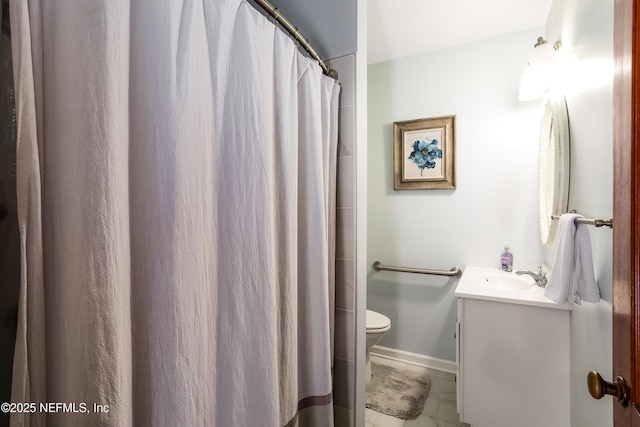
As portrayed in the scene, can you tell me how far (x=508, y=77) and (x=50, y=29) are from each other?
93.3 inches

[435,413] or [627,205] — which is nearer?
[627,205]

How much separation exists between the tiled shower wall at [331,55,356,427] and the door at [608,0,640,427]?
0.76m

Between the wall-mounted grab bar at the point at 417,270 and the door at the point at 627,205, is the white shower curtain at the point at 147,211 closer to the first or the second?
the door at the point at 627,205

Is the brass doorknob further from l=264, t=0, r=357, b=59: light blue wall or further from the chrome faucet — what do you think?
l=264, t=0, r=357, b=59: light blue wall

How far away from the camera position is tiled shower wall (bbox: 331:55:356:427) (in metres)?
1.13

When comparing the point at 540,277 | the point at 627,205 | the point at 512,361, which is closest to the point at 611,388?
the point at 627,205

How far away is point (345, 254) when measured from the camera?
1157 mm

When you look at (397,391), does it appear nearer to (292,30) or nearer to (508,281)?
(508,281)

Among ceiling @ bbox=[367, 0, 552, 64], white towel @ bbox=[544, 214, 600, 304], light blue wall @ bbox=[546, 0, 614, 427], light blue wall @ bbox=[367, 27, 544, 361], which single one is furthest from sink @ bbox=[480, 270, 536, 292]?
ceiling @ bbox=[367, 0, 552, 64]

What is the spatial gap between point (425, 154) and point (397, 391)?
1.74 meters

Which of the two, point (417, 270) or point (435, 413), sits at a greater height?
point (417, 270)

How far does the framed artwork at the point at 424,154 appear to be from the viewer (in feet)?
6.57

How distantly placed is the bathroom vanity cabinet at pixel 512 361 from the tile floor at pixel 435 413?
17 cm

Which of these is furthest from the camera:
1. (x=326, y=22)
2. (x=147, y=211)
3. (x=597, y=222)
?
(x=326, y=22)
